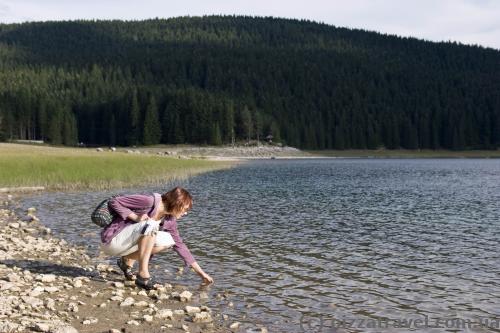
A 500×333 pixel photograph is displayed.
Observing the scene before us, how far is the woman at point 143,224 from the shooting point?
39.9 ft

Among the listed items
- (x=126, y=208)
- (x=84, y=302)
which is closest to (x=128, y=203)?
(x=126, y=208)

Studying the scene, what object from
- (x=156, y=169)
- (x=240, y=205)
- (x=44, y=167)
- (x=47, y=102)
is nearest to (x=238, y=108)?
(x=47, y=102)

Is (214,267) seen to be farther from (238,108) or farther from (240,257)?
(238,108)

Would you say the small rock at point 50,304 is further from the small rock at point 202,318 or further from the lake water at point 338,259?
the lake water at point 338,259

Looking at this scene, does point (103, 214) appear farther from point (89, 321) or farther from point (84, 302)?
point (89, 321)

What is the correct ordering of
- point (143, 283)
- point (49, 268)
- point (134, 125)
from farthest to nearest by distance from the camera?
1. point (134, 125)
2. point (49, 268)
3. point (143, 283)

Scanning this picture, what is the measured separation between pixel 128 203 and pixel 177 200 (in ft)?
3.79

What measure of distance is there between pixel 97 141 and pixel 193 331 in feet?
555

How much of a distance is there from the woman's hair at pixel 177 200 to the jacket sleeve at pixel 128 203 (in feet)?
1.23

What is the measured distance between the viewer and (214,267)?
16.0m

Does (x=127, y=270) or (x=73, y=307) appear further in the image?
(x=127, y=270)

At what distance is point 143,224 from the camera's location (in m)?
12.3

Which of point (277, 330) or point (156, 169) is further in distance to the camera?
point (156, 169)

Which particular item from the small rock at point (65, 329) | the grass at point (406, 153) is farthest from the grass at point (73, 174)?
the grass at point (406, 153)
